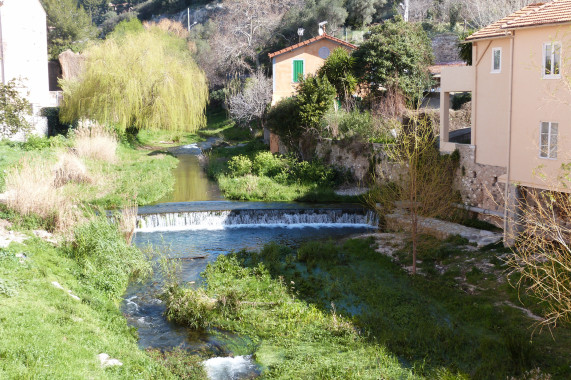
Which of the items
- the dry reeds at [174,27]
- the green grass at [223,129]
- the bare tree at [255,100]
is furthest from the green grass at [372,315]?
the dry reeds at [174,27]

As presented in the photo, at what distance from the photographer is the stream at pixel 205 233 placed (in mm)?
12508

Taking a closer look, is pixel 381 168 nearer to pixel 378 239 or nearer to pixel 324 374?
pixel 378 239

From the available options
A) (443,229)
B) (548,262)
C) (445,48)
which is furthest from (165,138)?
(548,262)

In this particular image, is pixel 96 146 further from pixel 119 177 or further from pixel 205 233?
pixel 205 233

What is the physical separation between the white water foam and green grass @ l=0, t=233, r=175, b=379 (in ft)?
3.31

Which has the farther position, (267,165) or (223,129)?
(223,129)

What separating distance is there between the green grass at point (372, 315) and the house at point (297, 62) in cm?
1801

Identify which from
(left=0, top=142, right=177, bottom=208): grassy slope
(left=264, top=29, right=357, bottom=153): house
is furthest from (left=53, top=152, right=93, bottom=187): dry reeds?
(left=264, top=29, right=357, bottom=153): house

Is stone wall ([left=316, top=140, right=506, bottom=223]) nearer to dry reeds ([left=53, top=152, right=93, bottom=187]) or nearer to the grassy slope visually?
the grassy slope

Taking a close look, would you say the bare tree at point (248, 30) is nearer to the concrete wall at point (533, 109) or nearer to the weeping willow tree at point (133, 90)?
the weeping willow tree at point (133, 90)

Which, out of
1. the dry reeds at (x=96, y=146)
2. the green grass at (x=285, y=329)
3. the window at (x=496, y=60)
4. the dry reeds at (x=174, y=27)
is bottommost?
the green grass at (x=285, y=329)

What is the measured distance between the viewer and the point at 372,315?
1328cm

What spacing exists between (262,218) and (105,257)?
8.40 meters

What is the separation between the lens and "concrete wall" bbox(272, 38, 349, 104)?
1362 inches
